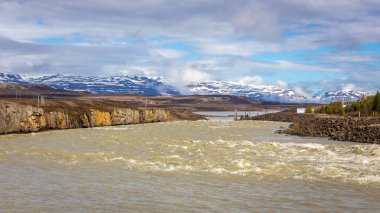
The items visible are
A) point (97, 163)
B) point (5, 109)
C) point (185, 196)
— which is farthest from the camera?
point (5, 109)

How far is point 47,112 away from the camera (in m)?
79.6

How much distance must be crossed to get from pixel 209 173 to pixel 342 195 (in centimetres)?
835

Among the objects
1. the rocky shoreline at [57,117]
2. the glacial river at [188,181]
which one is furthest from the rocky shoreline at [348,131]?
the rocky shoreline at [57,117]

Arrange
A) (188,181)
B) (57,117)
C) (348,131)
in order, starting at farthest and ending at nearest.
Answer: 1. (57,117)
2. (348,131)
3. (188,181)

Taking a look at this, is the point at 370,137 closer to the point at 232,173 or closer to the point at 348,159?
the point at 348,159

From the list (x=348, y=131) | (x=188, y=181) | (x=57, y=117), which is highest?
(x=57, y=117)

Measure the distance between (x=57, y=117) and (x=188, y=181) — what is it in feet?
207

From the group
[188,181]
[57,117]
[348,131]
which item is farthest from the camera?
[57,117]

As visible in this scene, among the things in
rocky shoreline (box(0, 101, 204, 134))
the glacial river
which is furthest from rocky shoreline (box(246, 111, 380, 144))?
rocky shoreline (box(0, 101, 204, 134))

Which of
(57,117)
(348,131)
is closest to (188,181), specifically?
(348,131)

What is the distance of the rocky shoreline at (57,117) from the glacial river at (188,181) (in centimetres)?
3381

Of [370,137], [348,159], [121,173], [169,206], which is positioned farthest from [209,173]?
[370,137]

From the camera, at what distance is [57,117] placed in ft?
267

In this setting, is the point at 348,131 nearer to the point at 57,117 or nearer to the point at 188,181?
the point at 188,181
